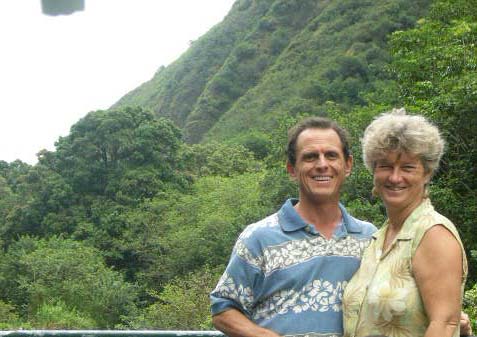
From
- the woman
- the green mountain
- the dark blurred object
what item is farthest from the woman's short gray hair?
the green mountain

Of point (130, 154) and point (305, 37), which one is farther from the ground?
point (305, 37)

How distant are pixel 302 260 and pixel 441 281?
1.46 feet

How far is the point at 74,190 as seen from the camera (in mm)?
27875

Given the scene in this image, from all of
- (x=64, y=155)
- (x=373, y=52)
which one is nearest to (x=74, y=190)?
(x=64, y=155)

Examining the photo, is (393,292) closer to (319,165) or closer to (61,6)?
(319,165)

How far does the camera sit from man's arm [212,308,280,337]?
1947 millimetres

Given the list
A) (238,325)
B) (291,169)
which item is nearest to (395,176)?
(291,169)

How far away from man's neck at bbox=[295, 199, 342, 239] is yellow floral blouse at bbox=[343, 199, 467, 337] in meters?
0.20

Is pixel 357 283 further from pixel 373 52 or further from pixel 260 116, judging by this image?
pixel 260 116

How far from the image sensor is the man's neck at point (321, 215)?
2070mm

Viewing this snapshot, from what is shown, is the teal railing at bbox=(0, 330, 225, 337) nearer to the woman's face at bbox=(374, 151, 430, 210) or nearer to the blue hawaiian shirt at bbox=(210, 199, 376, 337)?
the blue hawaiian shirt at bbox=(210, 199, 376, 337)

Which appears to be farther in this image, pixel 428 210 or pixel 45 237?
pixel 45 237

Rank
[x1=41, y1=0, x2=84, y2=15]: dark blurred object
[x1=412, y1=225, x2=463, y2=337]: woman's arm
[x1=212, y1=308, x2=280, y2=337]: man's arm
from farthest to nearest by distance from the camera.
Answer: [x1=212, y1=308, x2=280, y2=337]: man's arm < [x1=412, y1=225, x2=463, y2=337]: woman's arm < [x1=41, y1=0, x2=84, y2=15]: dark blurred object

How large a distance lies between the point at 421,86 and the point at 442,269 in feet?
39.6
